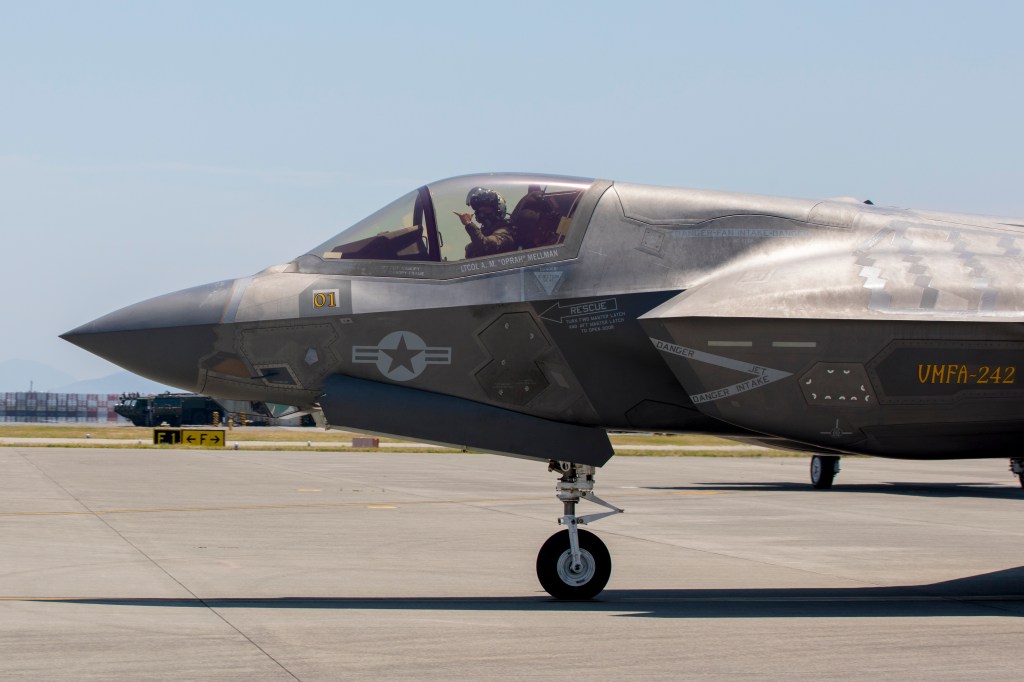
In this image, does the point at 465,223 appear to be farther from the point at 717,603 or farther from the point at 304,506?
the point at 304,506

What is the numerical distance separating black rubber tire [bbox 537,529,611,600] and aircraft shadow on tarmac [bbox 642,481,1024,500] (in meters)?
16.1

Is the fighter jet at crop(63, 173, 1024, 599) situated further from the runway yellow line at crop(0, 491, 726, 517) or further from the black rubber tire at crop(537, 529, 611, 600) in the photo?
the runway yellow line at crop(0, 491, 726, 517)

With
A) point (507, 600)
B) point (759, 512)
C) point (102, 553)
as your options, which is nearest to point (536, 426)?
point (507, 600)

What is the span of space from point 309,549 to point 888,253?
7.62 m

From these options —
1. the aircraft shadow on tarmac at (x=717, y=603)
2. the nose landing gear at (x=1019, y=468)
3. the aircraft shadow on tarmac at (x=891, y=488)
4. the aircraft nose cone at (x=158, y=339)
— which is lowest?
the aircraft shadow on tarmac at (x=891, y=488)

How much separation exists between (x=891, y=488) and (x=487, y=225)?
1987cm

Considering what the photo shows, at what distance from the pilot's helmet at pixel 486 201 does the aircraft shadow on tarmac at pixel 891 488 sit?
55.0ft

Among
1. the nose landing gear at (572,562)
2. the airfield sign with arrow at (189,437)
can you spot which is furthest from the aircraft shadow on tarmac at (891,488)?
the airfield sign with arrow at (189,437)

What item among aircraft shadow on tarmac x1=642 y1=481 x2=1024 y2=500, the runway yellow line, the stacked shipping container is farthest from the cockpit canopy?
the stacked shipping container

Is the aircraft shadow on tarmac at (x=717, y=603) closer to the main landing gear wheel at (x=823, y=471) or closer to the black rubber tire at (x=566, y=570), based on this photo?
the black rubber tire at (x=566, y=570)

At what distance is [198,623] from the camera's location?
28.5 feet

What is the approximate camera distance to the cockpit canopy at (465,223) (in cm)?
999

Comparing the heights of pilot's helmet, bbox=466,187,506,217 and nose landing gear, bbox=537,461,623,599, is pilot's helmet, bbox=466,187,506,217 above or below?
above

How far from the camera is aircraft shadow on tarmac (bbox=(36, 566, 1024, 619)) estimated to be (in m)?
9.61
